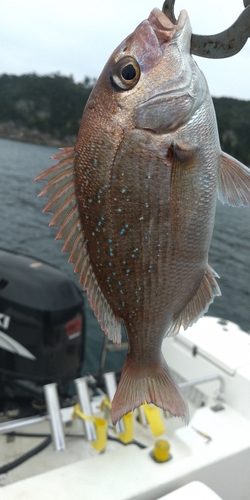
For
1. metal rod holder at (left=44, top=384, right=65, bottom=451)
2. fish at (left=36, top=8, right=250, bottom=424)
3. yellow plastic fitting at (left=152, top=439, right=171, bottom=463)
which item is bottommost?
metal rod holder at (left=44, top=384, right=65, bottom=451)

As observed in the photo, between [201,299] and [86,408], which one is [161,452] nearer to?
[86,408]

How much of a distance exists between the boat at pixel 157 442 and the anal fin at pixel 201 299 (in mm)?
1602

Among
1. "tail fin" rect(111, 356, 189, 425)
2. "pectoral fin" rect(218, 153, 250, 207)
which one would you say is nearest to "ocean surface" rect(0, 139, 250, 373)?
"tail fin" rect(111, 356, 189, 425)

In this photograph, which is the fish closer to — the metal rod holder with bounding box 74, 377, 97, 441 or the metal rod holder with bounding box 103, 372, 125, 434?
the metal rod holder with bounding box 74, 377, 97, 441

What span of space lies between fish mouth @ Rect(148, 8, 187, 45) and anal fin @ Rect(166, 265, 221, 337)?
86cm

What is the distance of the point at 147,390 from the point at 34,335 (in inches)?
101

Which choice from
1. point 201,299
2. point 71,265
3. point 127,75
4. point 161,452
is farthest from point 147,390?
point 71,265

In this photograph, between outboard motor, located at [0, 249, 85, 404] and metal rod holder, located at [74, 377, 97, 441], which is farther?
outboard motor, located at [0, 249, 85, 404]

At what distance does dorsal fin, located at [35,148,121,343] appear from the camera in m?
1.45

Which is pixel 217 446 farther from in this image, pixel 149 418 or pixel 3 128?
pixel 3 128

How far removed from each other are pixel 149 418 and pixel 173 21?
10.5 ft

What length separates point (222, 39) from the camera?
1.37 metres

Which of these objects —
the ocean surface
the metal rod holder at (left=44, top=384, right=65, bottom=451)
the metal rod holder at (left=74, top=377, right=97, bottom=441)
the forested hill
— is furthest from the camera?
the ocean surface

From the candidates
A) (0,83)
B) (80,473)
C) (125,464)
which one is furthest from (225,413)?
(0,83)
